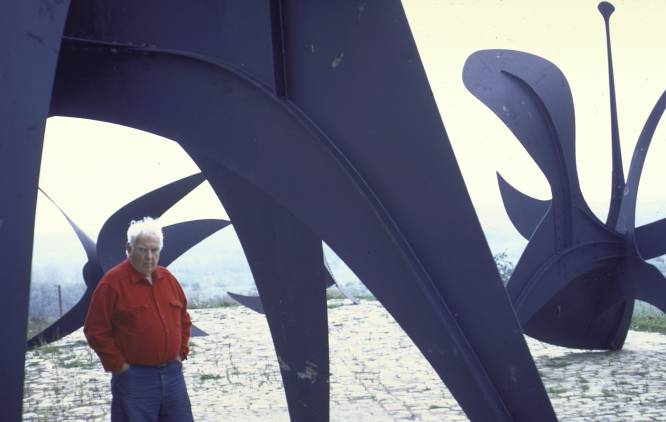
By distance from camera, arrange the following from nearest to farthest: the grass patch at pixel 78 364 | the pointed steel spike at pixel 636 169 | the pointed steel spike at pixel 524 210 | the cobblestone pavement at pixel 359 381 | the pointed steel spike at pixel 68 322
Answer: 1. the cobblestone pavement at pixel 359 381
2. the pointed steel spike at pixel 636 169
3. the grass patch at pixel 78 364
4. the pointed steel spike at pixel 524 210
5. the pointed steel spike at pixel 68 322

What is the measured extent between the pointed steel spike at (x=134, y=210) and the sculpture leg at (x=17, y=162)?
30.7 feet

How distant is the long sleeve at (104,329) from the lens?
478cm

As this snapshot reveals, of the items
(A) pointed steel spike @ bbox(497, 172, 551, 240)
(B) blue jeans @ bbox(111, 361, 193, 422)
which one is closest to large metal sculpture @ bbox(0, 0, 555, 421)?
(B) blue jeans @ bbox(111, 361, 193, 422)

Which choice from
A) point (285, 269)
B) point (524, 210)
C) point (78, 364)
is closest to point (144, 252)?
point (285, 269)

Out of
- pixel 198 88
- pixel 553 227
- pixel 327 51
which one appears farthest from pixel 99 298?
pixel 553 227

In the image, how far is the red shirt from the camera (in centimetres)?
481

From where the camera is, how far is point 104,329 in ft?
15.8

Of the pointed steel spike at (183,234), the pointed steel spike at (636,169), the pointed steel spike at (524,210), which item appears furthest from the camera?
the pointed steel spike at (183,234)

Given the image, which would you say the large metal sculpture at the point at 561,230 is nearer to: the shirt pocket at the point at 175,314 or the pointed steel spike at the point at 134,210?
the pointed steel spike at the point at 134,210

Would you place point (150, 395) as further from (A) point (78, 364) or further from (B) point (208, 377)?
(A) point (78, 364)

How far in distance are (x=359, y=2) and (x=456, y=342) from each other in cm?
184

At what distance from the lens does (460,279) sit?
4.96 metres

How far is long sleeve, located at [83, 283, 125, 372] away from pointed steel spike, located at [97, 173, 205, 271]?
870cm

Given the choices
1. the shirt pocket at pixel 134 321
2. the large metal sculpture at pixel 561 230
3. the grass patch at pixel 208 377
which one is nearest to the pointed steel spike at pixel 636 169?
the large metal sculpture at pixel 561 230
